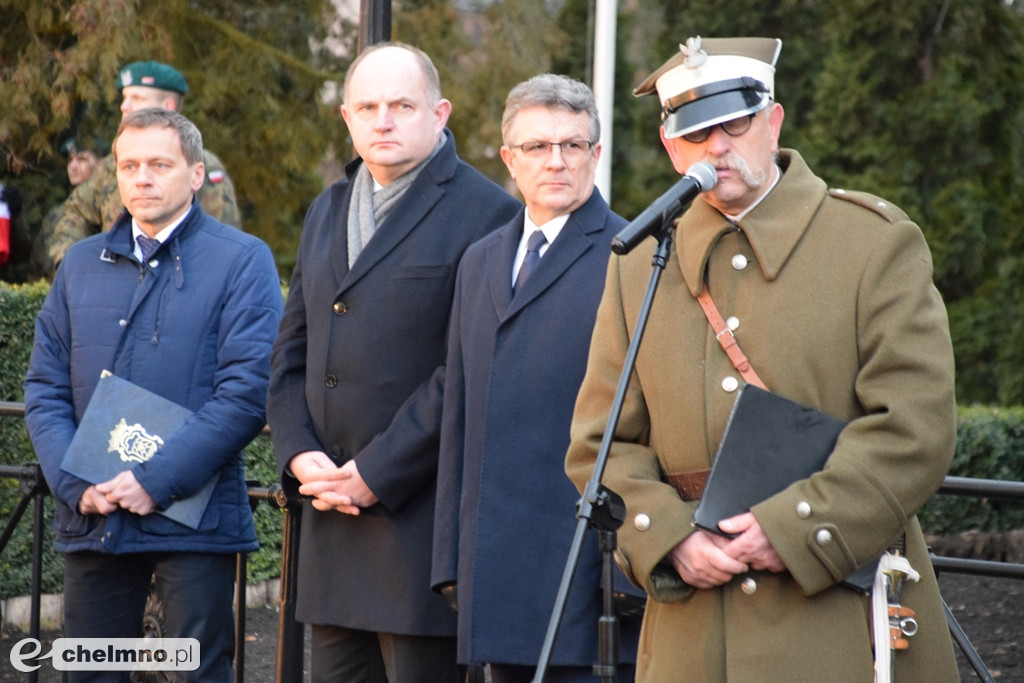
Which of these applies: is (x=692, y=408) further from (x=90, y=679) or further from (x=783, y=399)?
(x=90, y=679)

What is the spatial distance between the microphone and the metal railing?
1.34 metres

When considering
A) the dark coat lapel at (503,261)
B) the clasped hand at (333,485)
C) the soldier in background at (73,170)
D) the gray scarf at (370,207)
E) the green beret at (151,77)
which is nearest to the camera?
the dark coat lapel at (503,261)

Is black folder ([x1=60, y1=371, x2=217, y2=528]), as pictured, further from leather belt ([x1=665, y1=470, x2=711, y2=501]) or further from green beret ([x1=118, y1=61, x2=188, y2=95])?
green beret ([x1=118, y1=61, x2=188, y2=95])

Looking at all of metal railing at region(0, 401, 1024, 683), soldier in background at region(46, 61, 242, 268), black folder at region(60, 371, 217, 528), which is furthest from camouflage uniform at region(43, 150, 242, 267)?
black folder at region(60, 371, 217, 528)

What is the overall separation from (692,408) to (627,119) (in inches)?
499

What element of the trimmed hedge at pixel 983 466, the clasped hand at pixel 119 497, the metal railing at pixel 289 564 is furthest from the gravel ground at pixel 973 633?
the clasped hand at pixel 119 497

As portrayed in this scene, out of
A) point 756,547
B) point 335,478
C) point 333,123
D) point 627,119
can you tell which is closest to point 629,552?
point 756,547

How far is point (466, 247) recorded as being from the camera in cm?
409

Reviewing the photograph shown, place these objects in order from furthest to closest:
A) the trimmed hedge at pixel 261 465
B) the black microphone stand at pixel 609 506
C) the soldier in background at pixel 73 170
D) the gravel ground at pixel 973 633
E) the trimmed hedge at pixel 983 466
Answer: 1. the trimmed hedge at pixel 983 466
2. the soldier in background at pixel 73 170
3. the trimmed hedge at pixel 261 465
4. the gravel ground at pixel 973 633
5. the black microphone stand at pixel 609 506

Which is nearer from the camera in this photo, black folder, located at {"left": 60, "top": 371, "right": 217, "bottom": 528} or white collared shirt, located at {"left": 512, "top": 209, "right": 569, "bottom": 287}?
white collared shirt, located at {"left": 512, "top": 209, "right": 569, "bottom": 287}

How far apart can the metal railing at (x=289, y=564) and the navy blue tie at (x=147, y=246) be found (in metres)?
0.83

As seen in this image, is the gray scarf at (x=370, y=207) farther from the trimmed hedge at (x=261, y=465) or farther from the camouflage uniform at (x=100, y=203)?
the camouflage uniform at (x=100, y=203)

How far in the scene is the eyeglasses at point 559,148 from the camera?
148 inches

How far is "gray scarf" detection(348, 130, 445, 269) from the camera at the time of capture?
4125mm
